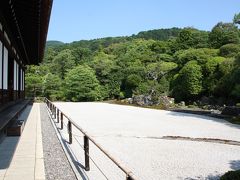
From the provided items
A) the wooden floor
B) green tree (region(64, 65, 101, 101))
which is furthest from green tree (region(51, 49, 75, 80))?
the wooden floor

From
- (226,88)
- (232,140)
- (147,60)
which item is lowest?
A: (232,140)

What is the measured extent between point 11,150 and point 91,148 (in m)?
2.06

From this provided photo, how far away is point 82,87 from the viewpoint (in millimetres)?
46625

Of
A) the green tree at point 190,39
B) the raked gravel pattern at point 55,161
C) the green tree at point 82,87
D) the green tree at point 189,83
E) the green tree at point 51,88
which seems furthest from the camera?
the green tree at point 190,39

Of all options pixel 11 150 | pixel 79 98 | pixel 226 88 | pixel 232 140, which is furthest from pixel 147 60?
pixel 11 150

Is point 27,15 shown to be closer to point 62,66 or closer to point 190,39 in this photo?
point 190,39

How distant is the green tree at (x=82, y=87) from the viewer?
46.8 metres

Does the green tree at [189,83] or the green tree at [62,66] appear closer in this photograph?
the green tree at [189,83]

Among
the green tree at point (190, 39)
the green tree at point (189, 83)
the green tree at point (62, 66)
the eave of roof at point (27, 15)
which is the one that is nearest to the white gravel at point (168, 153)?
the eave of roof at point (27, 15)

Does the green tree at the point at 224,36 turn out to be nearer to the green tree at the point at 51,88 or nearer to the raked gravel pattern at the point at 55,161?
the green tree at the point at 51,88

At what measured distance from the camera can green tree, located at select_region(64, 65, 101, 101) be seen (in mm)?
46844

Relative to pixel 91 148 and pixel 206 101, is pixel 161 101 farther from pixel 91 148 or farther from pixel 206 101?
pixel 91 148

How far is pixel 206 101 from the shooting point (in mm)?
30781

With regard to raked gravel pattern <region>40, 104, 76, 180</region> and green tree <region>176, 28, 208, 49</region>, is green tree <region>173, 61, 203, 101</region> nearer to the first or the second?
green tree <region>176, 28, 208, 49</region>
